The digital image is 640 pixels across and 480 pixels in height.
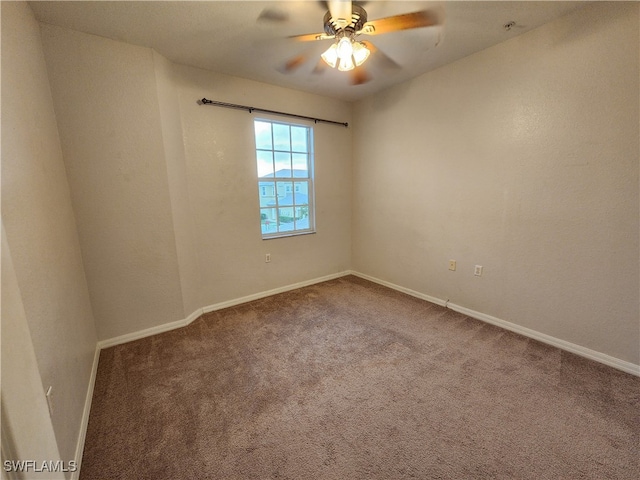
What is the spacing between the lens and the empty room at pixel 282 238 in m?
1.25

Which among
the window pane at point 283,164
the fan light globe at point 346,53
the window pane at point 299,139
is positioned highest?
the fan light globe at point 346,53

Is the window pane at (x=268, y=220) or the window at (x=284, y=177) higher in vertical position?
the window at (x=284, y=177)

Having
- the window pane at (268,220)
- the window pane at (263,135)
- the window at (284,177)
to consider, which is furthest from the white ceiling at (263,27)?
the window pane at (268,220)

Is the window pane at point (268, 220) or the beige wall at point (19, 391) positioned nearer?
the beige wall at point (19, 391)

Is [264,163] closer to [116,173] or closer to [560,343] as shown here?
[116,173]

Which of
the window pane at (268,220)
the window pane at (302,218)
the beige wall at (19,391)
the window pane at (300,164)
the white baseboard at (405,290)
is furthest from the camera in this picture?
the window pane at (302,218)

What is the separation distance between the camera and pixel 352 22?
1.56 metres

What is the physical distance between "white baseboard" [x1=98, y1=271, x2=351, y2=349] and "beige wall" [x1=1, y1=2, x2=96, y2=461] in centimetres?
41

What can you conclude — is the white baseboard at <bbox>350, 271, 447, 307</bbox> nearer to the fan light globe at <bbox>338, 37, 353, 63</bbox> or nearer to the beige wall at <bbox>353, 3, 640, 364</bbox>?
the beige wall at <bbox>353, 3, 640, 364</bbox>

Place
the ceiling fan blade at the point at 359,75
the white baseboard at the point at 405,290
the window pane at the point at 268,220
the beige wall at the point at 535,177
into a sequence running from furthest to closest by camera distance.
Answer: the window pane at the point at 268,220, the white baseboard at the point at 405,290, the ceiling fan blade at the point at 359,75, the beige wall at the point at 535,177

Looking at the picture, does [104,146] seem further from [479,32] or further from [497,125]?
[497,125]

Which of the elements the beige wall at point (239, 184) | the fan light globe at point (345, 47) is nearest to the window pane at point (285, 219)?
the beige wall at point (239, 184)

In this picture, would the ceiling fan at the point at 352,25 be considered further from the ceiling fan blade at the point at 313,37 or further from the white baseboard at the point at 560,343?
the white baseboard at the point at 560,343

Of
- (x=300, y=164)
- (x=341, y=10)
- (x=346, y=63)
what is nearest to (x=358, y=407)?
(x=346, y=63)
